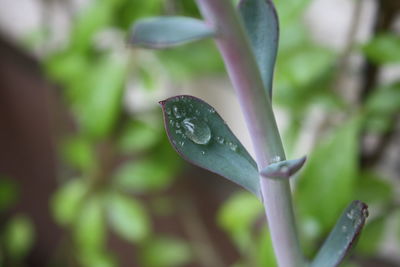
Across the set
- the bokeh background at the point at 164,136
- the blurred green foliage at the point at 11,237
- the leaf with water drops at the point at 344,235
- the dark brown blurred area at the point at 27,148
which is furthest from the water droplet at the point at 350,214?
the dark brown blurred area at the point at 27,148

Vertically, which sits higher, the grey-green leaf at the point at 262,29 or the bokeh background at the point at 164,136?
the grey-green leaf at the point at 262,29

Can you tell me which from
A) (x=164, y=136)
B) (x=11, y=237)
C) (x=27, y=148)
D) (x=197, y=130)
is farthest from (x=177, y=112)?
(x=27, y=148)

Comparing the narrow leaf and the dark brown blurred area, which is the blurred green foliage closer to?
the dark brown blurred area

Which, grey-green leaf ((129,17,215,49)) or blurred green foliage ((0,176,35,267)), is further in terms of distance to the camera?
blurred green foliage ((0,176,35,267))

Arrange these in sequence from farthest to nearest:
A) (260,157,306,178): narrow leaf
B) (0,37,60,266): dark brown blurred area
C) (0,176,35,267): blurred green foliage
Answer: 1. (0,37,60,266): dark brown blurred area
2. (0,176,35,267): blurred green foliage
3. (260,157,306,178): narrow leaf

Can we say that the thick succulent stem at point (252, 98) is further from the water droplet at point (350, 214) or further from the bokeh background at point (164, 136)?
the bokeh background at point (164, 136)

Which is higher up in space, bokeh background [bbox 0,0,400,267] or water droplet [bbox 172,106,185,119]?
water droplet [bbox 172,106,185,119]

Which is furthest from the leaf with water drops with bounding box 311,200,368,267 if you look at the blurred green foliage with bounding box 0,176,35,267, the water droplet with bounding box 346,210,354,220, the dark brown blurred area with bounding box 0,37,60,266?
the dark brown blurred area with bounding box 0,37,60,266
